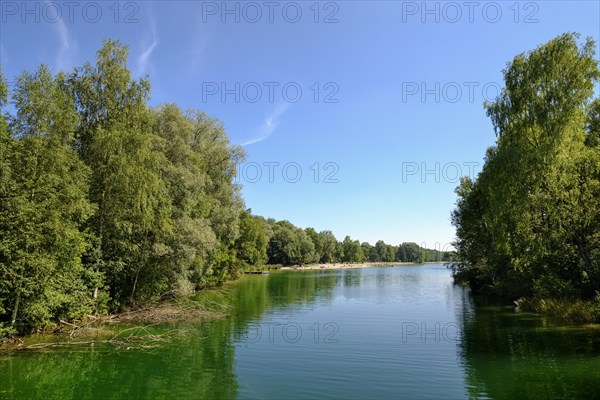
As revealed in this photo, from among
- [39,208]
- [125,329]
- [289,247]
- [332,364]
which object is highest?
[39,208]

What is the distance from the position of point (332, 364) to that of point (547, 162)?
18.3 m

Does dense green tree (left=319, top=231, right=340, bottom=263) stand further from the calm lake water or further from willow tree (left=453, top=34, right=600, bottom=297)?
the calm lake water

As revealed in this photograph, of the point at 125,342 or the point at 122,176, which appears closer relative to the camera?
the point at 125,342

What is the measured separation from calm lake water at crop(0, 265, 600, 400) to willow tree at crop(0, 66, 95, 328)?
3261 mm

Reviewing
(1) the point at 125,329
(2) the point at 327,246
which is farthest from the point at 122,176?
(2) the point at 327,246

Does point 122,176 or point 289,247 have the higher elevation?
point 122,176

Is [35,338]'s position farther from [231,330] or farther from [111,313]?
[231,330]

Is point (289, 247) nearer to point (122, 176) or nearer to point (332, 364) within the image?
point (122, 176)

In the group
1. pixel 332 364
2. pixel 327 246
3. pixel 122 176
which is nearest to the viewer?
pixel 332 364

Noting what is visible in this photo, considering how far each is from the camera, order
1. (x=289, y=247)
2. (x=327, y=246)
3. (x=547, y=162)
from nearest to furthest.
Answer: (x=547, y=162) → (x=289, y=247) → (x=327, y=246)

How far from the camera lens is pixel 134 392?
1429cm

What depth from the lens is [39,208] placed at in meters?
20.1

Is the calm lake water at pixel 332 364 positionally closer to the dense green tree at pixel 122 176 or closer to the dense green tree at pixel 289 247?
the dense green tree at pixel 122 176

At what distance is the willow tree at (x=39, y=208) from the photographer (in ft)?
63.0
